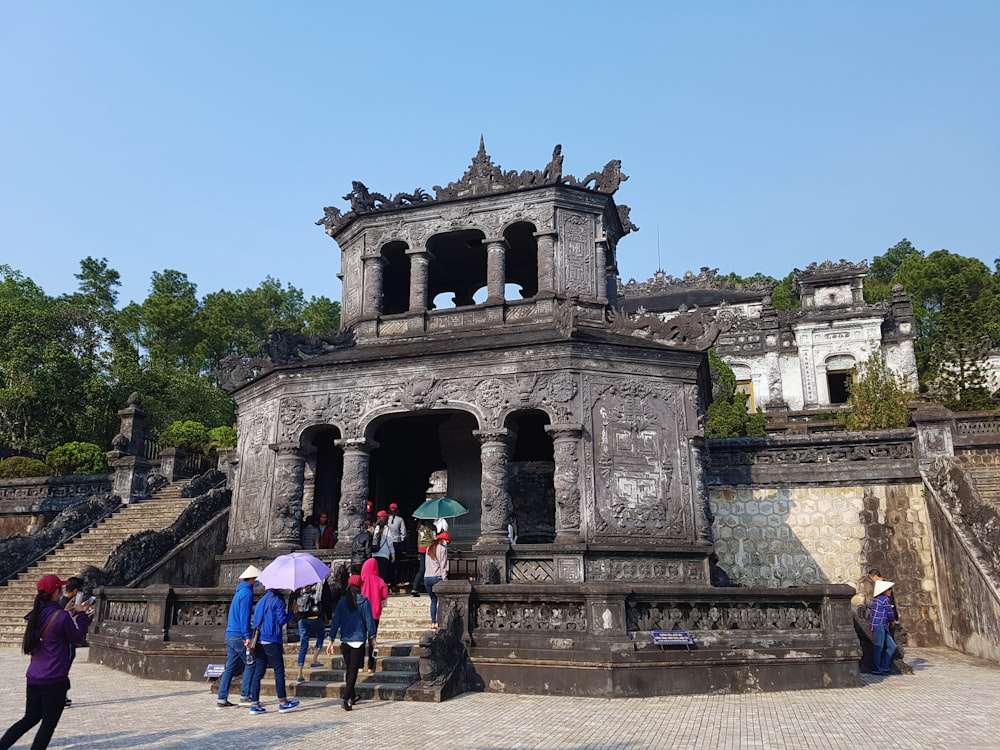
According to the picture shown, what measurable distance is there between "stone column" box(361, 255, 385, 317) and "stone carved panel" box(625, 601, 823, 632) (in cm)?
1046

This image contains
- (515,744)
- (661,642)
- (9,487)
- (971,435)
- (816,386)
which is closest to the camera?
(515,744)

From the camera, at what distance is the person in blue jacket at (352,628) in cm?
895

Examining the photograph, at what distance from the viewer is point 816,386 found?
1636 inches

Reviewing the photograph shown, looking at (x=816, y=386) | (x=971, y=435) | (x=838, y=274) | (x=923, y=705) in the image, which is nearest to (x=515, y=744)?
(x=923, y=705)

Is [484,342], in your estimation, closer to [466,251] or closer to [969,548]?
[466,251]

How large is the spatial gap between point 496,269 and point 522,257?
115 inches

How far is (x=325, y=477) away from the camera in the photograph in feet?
61.0

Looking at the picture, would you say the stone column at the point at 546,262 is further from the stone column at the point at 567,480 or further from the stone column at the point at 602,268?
the stone column at the point at 567,480

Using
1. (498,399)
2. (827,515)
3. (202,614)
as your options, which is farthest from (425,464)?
(827,515)

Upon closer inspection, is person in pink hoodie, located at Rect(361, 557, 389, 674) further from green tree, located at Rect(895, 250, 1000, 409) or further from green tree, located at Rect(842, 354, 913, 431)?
green tree, located at Rect(895, 250, 1000, 409)

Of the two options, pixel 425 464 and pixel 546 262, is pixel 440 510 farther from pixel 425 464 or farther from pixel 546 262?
pixel 546 262

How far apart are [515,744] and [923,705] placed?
521cm

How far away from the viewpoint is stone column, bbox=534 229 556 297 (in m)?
17.4

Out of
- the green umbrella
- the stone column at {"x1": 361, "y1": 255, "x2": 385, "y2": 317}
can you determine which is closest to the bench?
the green umbrella
